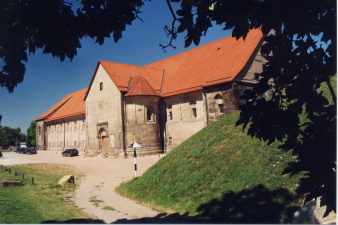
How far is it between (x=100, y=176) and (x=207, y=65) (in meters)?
17.4

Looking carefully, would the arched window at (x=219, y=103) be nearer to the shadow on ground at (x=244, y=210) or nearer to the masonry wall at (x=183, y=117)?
the masonry wall at (x=183, y=117)

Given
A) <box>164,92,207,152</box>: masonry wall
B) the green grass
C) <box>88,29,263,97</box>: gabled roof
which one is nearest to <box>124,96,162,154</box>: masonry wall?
<box>164,92,207,152</box>: masonry wall

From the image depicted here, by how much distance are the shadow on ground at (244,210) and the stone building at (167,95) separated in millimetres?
15791

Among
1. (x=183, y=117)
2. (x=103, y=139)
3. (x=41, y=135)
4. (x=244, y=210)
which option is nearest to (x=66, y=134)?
(x=41, y=135)

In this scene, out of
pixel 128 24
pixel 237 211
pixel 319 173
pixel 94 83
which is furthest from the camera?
pixel 94 83

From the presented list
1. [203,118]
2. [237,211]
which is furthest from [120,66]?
[237,211]

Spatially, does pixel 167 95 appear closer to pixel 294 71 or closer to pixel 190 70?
pixel 190 70

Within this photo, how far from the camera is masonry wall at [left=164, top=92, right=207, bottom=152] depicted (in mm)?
27219

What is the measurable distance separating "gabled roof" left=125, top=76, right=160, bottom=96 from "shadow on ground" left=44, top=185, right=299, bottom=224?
2173cm

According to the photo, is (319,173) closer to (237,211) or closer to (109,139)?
(237,211)

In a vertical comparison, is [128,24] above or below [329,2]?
above

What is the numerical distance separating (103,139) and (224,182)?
2470cm

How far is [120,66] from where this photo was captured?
33688 mm

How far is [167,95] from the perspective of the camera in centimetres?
3048
